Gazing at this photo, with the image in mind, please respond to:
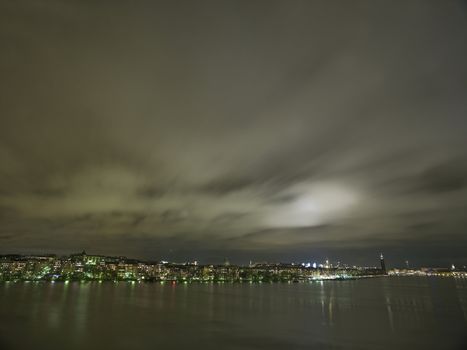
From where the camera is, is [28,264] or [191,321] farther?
[28,264]

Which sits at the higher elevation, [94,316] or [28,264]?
[28,264]

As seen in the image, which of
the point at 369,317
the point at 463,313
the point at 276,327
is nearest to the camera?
the point at 276,327

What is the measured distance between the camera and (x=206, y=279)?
171 m

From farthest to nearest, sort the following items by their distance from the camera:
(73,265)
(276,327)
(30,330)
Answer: (73,265), (276,327), (30,330)

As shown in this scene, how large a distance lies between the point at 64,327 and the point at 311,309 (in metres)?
35.6

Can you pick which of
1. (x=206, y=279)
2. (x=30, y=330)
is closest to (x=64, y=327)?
(x=30, y=330)

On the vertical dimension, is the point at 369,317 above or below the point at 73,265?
below

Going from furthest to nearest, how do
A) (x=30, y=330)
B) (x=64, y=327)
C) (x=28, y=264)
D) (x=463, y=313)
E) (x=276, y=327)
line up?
(x=28, y=264) < (x=463, y=313) < (x=276, y=327) < (x=64, y=327) < (x=30, y=330)

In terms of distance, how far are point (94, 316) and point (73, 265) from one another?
150122 mm

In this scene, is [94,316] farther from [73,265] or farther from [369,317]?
[73,265]

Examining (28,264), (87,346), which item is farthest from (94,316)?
(28,264)

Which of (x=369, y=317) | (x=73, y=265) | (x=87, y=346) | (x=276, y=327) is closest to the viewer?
(x=87, y=346)

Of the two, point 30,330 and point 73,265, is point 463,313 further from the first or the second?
point 73,265

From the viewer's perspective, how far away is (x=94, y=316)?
1688 inches
